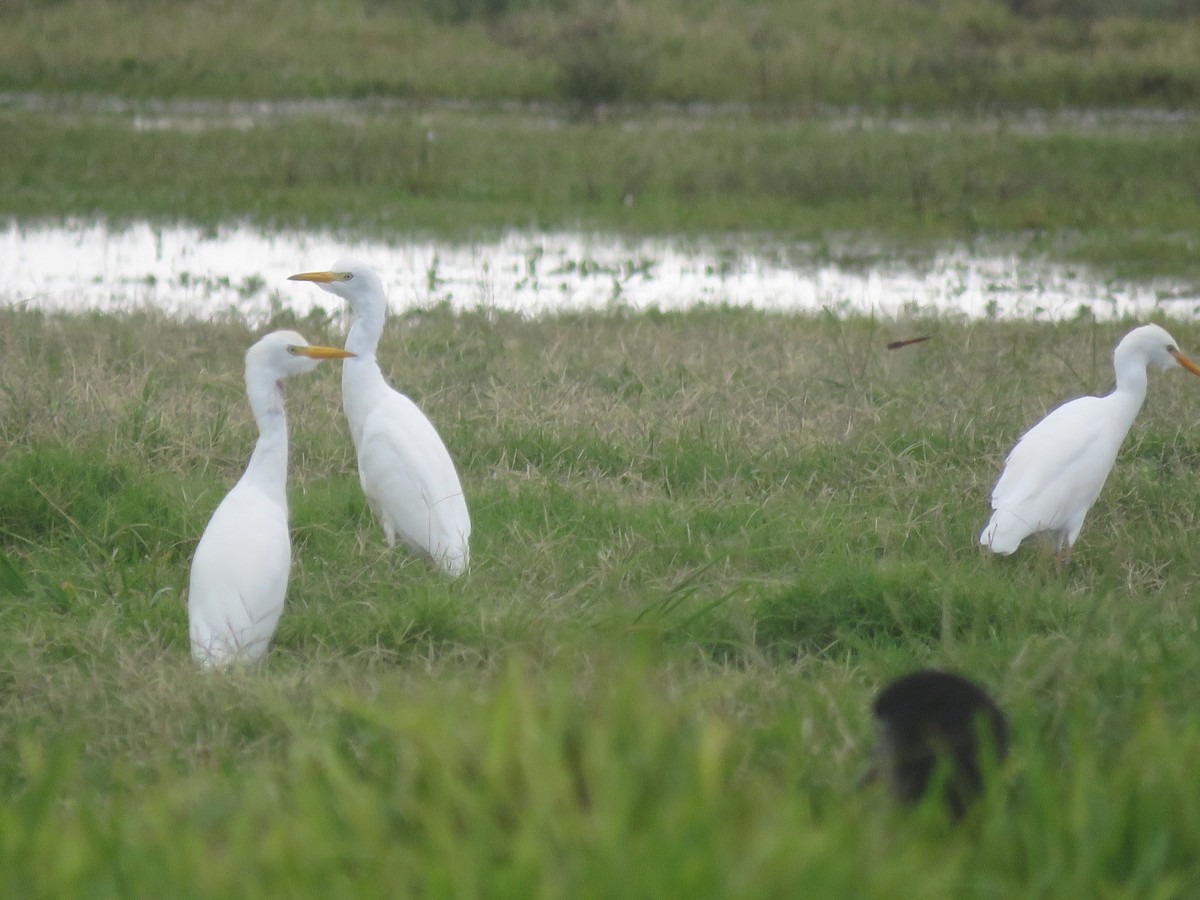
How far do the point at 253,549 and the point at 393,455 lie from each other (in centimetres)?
104

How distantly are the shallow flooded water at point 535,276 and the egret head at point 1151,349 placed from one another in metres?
3.35

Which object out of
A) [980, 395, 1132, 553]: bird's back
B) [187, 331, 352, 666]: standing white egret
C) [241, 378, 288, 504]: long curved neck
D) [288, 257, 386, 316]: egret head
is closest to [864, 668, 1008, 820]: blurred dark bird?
[187, 331, 352, 666]: standing white egret

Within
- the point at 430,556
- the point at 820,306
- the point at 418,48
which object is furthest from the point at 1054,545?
the point at 418,48

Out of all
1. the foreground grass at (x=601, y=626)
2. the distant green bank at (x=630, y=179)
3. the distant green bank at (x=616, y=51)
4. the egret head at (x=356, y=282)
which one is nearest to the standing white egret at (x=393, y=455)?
the egret head at (x=356, y=282)

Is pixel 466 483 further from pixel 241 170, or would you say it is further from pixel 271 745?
pixel 241 170

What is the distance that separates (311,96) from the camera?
21438mm

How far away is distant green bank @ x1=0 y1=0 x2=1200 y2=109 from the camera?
2148 cm

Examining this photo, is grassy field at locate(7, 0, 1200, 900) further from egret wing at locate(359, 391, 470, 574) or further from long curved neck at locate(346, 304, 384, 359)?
long curved neck at locate(346, 304, 384, 359)

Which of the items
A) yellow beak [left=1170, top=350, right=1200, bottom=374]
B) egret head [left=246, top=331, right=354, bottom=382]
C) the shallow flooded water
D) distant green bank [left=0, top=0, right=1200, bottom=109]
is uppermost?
distant green bank [left=0, top=0, right=1200, bottom=109]

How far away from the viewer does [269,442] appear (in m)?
4.04

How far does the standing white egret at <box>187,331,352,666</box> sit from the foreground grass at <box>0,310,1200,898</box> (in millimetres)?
138

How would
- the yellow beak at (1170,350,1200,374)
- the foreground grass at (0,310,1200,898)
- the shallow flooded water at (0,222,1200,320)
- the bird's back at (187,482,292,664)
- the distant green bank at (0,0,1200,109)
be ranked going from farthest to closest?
the distant green bank at (0,0,1200,109)
the shallow flooded water at (0,222,1200,320)
the yellow beak at (1170,350,1200,374)
the bird's back at (187,482,292,664)
the foreground grass at (0,310,1200,898)

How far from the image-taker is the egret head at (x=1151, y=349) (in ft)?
17.3

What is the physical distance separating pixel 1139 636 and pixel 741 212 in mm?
10316
